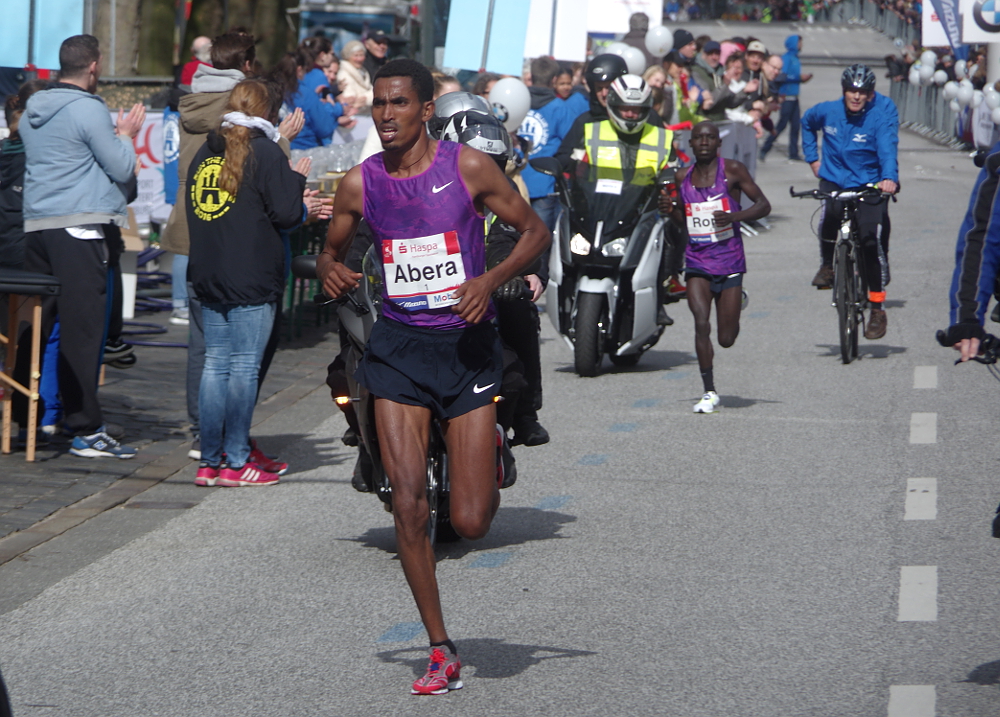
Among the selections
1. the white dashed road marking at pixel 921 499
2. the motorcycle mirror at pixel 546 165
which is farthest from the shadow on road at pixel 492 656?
the motorcycle mirror at pixel 546 165

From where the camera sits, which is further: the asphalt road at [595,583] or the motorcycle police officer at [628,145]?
the motorcycle police officer at [628,145]

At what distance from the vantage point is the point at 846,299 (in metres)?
11.6

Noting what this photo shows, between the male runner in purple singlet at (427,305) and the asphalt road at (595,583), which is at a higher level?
the male runner in purple singlet at (427,305)

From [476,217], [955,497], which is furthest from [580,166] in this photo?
[476,217]

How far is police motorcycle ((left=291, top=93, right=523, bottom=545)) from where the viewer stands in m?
5.98

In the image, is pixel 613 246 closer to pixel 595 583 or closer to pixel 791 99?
pixel 595 583

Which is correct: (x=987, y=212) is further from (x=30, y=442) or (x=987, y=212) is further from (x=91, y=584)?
(x=30, y=442)

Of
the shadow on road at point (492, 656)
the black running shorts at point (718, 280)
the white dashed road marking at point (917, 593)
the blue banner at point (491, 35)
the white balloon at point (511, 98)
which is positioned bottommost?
the shadow on road at point (492, 656)

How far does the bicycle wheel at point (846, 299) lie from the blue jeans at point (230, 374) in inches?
201

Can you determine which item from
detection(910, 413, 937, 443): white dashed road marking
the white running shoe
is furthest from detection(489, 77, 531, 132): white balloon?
detection(910, 413, 937, 443): white dashed road marking

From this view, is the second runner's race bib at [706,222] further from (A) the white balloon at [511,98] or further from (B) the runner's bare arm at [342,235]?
(B) the runner's bare arm at [342,235]

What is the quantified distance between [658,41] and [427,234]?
→ 15.8m

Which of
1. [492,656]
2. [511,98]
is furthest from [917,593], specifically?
[511,98]

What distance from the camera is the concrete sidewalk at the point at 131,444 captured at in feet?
23.9
